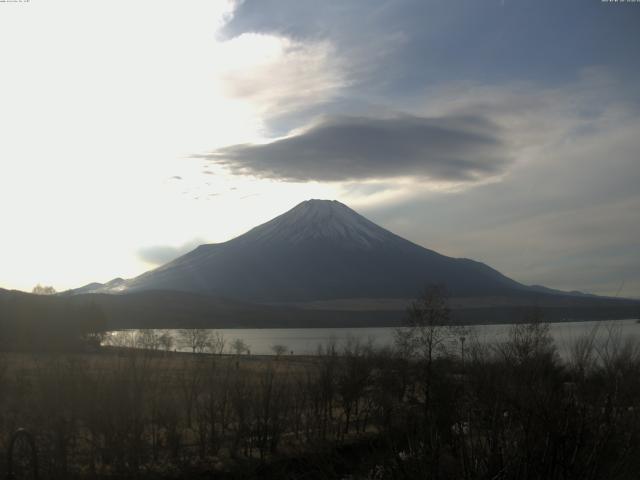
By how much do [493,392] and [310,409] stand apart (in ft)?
68.5

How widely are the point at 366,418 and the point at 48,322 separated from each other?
1851 inches

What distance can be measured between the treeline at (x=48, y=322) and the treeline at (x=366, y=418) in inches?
1285

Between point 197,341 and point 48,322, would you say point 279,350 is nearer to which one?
point 48,322

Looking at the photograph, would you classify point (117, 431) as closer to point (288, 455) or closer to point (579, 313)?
point (288, 455)

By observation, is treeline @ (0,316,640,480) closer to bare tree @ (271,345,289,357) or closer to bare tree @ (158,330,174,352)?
bare tree @ (158,330,174,352)

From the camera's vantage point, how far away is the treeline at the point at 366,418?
17.7 ft

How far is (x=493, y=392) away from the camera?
722 cm

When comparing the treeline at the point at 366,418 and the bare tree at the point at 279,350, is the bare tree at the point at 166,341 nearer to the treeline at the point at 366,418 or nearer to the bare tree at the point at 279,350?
the bare tree at the point at 279,350

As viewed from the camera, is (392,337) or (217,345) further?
(392,337)

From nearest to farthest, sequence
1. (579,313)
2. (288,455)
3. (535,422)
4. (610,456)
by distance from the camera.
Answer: (535,422) < (610,456) < (288,455) < (579,313)

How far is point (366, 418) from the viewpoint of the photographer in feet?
78.3

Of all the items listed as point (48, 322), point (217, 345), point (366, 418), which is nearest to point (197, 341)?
point (217, 345)

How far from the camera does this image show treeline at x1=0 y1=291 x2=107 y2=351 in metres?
56.8

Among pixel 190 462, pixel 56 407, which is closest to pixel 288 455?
pixel 190 462
